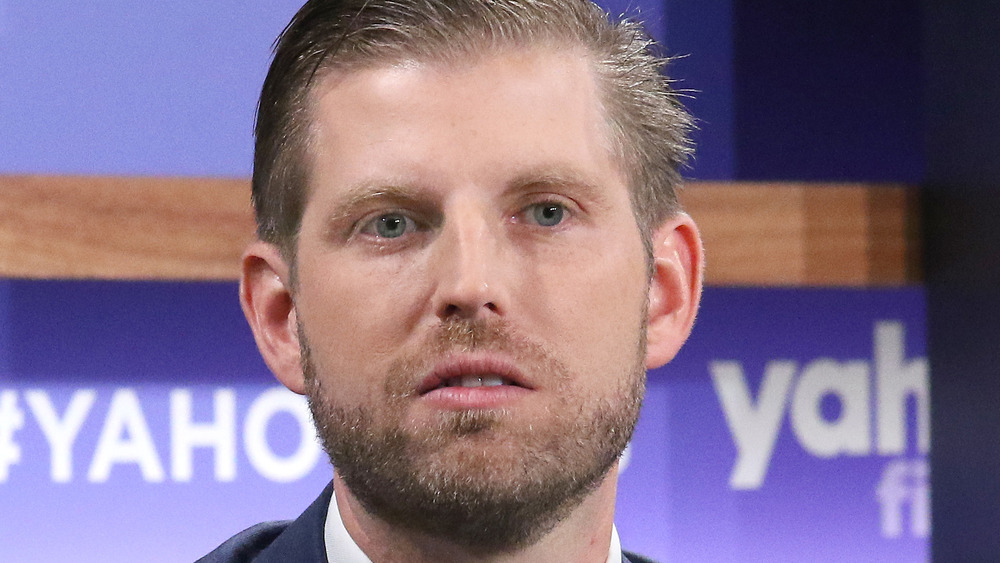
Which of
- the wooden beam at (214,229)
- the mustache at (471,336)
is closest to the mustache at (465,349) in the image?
the mustache at (471,336)

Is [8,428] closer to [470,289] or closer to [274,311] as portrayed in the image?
[274,311]

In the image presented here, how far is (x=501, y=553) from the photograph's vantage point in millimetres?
906

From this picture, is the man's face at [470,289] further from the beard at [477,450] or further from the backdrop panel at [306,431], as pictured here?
the backdrop panel at [306,431]

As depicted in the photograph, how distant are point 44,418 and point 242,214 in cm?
35

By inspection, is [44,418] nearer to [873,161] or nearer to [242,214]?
[242,214]

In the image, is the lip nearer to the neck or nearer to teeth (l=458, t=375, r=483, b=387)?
teeth (l=458, t=375, r=483, b=387)

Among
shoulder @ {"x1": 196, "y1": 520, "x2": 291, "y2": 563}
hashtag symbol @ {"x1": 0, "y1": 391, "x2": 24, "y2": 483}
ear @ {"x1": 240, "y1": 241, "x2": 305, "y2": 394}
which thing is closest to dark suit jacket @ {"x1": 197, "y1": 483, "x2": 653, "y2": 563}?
shoulder @ {"x1": 196, "y1": 520, "x2": 291, "y2": 563}

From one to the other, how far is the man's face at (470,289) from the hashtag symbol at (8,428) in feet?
2.09

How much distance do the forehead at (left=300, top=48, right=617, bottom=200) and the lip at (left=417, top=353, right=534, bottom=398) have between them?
5.7 inches

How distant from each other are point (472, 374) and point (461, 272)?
72 mm

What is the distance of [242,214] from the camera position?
137cm

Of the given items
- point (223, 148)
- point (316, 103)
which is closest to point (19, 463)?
point (223, 148)

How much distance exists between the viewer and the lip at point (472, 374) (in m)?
0.83

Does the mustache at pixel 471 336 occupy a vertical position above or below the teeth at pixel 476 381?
above
